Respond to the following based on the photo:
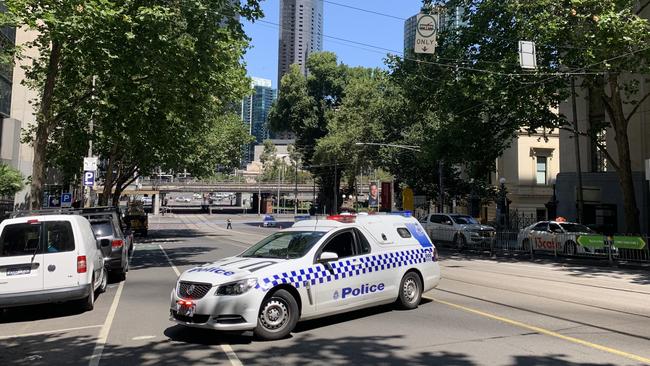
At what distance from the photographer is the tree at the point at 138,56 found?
46.1 ft

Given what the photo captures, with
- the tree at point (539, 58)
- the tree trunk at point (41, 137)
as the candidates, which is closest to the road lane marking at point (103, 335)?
the tree trunk at point (41, 137)

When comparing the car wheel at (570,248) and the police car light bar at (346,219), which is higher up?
the police car light bar at (346,219)

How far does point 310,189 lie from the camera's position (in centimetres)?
12319

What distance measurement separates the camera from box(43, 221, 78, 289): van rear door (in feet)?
30.0

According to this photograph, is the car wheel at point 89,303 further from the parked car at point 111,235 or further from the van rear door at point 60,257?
the parked car at point 111,235

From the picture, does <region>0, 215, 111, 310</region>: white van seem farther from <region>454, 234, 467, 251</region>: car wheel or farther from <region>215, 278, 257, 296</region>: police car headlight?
<region>454, 234, 467, 251</region>: car wheel

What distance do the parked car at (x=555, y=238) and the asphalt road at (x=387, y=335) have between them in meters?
9.30

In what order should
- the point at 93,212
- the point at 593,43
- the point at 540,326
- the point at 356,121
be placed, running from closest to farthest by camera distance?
the point at 540,326 < the point at 93,212 < the point at 593,43 < the point at 356,121

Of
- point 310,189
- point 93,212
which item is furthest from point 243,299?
point 310,189

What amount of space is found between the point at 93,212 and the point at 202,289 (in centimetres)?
984

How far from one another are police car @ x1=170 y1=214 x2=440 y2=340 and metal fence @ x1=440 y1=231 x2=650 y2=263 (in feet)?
40.1

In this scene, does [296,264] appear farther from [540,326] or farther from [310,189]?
[310,189]

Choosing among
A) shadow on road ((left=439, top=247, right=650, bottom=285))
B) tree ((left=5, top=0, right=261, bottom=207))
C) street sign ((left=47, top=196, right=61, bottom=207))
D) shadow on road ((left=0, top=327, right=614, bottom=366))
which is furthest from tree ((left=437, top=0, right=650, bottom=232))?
street sign ((left=47, top=196, right=61, bottom=207))

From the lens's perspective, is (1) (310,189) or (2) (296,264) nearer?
(2) (296,264)
